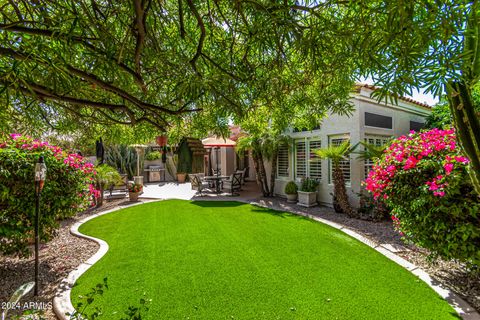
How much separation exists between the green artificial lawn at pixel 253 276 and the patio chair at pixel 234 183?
21.3ft

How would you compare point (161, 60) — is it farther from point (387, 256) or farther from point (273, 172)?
point (273, 172)

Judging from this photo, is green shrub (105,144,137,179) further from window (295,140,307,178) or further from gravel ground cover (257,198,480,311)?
gravel ground cover (257,198,480,311)

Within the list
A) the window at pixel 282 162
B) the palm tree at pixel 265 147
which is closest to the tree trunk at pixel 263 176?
the palm tree at pixel 265 147

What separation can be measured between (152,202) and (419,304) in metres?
11.2

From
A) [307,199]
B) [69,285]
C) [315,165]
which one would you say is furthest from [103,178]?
[315,165]

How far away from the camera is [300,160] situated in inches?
492

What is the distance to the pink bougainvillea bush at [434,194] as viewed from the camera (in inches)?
144

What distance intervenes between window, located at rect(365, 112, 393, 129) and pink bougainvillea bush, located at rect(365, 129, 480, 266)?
4.90 m

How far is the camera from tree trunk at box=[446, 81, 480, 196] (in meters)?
1.73

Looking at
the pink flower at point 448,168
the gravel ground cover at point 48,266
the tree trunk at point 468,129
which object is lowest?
the gravel ground cover at point 48,266

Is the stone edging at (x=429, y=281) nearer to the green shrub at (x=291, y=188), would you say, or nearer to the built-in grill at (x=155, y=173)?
the green shrub at (x=291, y=188)

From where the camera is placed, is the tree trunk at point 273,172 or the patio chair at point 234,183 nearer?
the tree trunk at point 273,172

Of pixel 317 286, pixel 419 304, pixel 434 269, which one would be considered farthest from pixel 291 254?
pixel 434 269

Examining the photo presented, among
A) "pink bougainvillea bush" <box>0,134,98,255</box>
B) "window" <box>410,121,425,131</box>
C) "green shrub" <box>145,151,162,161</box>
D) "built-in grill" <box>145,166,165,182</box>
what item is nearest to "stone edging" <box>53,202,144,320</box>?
"pink bougainvillea bush" <box>0,134,98,255</box>
